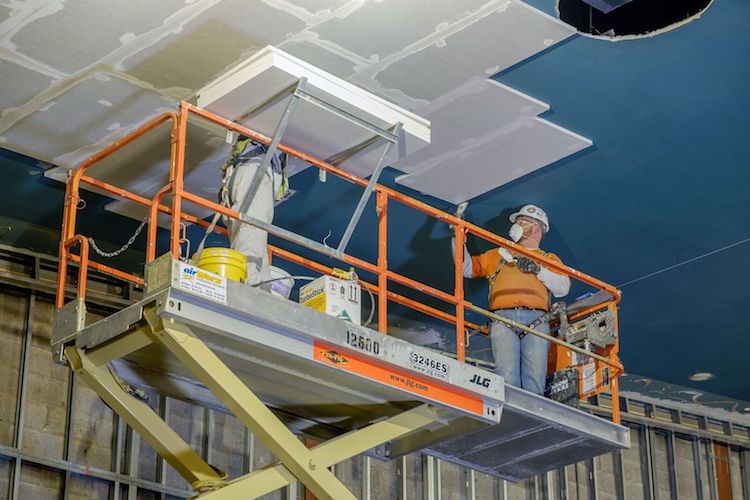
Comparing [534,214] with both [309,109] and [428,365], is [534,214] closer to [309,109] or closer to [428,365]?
[428,365]

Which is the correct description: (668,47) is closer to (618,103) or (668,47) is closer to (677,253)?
(618,103)

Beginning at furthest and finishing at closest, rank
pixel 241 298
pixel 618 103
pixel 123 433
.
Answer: pixel 123 433
pixel 618 103
pixel 241 298

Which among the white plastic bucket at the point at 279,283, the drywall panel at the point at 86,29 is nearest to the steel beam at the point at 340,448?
the white plastic bucket at the point at 279,283

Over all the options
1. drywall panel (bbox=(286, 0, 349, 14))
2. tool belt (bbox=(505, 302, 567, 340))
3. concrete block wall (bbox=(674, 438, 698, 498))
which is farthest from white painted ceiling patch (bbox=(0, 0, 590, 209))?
concrete block wall (bbox=(674, 438, 698, 498))

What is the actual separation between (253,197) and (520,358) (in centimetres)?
376

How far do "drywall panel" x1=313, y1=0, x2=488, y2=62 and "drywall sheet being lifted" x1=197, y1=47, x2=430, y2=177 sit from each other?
1.22 feet

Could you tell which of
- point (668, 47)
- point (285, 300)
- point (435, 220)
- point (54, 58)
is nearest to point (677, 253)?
point (435, 220)

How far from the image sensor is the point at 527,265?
47.3 ft

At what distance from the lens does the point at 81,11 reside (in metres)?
12.0

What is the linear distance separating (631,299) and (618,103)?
14.6 feet

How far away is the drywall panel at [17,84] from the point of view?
504 inches

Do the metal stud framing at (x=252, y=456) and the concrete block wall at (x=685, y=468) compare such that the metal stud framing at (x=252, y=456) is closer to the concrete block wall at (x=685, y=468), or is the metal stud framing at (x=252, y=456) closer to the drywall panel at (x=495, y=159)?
the concrete block wall at (x=685, y=468)

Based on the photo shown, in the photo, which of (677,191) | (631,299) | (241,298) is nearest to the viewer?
(241,298)

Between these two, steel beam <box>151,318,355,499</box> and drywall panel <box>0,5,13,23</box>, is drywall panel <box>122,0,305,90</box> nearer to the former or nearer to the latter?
drywall panel <box>0,5,13,23</box>
